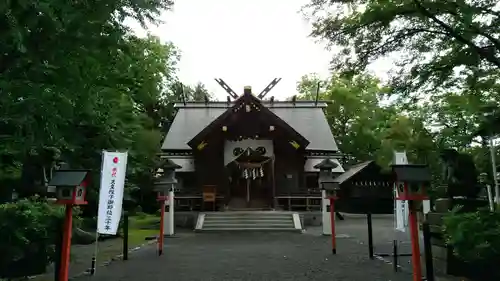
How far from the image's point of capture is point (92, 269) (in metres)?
8.17

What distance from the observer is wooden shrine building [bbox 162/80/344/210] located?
72.3ft

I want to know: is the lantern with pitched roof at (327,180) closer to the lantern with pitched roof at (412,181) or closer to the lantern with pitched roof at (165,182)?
the lantern with pitched roof at (165,182)

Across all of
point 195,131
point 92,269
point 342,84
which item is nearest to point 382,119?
point 342,84

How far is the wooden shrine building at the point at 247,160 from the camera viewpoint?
867 inches

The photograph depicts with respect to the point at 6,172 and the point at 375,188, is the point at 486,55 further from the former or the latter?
the point at 375,188

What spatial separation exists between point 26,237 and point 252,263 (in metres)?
4.43

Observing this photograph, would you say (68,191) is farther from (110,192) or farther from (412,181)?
(412,181)

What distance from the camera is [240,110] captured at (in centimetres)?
2267

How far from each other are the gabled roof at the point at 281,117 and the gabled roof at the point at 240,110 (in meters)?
2.16

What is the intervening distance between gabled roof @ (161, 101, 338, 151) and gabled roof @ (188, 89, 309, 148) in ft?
7.08

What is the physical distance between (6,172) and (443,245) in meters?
8.49

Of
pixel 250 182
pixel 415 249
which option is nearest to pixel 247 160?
pixel 250 182

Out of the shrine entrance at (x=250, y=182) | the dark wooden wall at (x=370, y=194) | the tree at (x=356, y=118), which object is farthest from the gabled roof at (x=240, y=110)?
the tree at (x=356, y=118)

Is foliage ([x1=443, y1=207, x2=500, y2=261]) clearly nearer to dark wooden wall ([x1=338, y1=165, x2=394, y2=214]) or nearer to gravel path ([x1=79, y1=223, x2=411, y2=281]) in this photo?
gravel path ([x1=79, y1=223, x2=411, y2=281])
